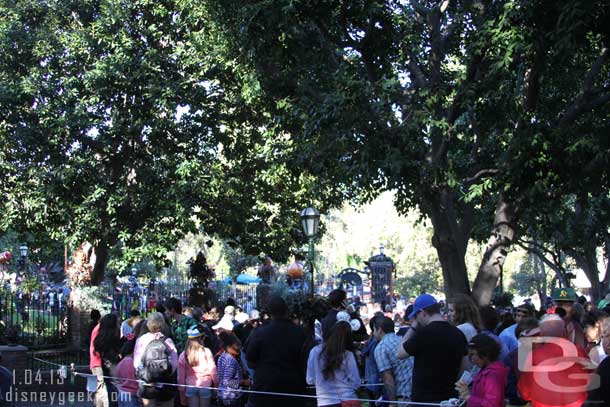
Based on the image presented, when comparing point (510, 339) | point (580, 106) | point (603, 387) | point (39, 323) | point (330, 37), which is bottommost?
point (603, 387)

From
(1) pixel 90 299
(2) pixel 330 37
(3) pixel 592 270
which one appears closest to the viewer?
(2) pixel 330 37

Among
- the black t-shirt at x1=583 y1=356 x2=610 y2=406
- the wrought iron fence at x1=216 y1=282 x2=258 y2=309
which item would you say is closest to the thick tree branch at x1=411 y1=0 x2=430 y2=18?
the black t-shirt at x1=583 y1=356 x2=610 y2=406

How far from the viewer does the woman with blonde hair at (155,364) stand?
9.90m

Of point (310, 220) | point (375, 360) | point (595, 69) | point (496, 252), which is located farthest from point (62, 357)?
point (595, 69)

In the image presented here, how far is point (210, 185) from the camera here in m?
21.1

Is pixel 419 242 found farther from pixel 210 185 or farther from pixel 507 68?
pixel 507 68

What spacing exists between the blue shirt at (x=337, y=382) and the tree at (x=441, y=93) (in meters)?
5.65

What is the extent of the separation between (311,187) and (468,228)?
Result: 6975 millimetres

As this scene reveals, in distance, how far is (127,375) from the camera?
1086 centimetres

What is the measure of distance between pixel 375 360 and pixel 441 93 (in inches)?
246

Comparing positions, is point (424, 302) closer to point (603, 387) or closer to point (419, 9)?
point (603, 387)

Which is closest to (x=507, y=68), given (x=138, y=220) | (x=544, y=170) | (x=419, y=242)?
(x=544, y=170)

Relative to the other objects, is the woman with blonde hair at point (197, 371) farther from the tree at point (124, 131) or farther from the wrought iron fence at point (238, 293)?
the wrought iron fence at point (238, 293)

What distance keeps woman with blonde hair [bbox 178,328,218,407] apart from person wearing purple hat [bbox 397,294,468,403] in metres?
3.48
